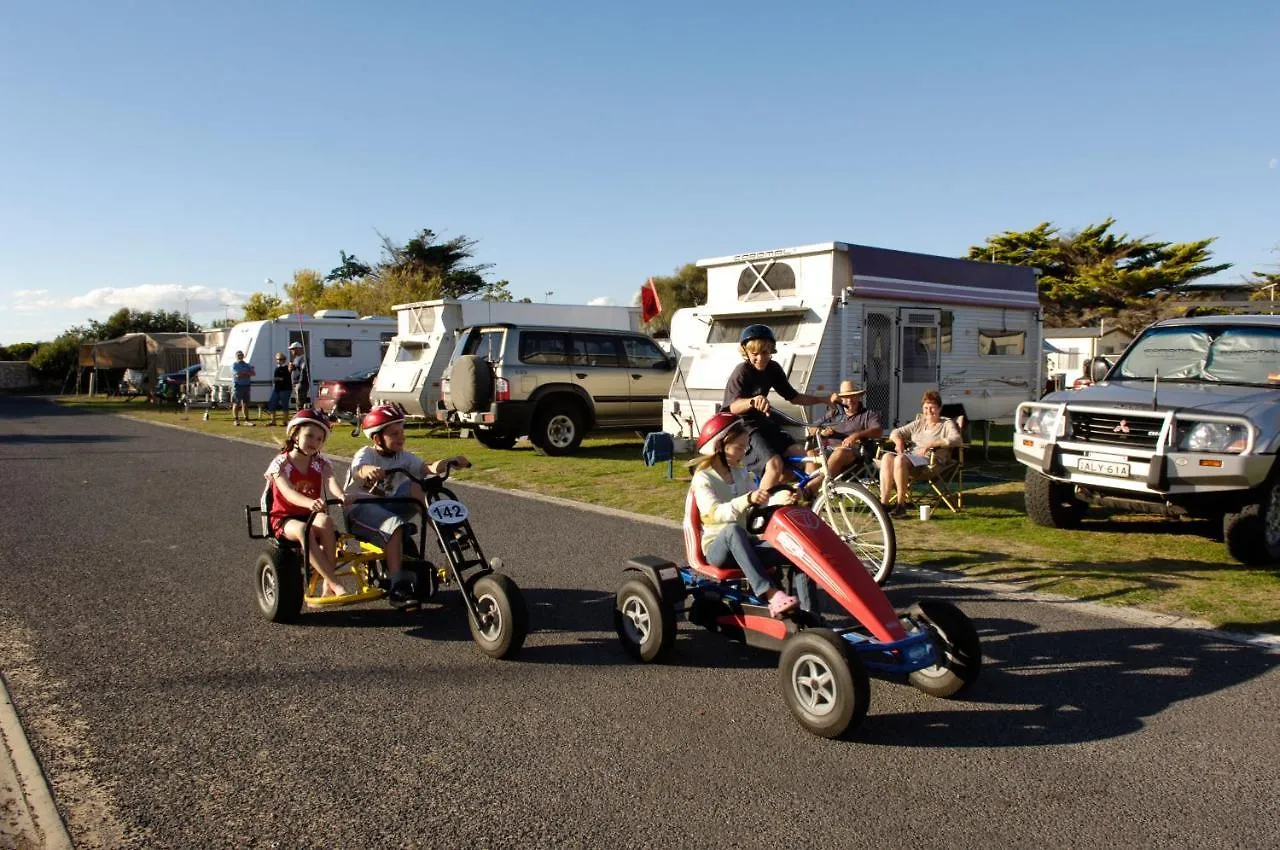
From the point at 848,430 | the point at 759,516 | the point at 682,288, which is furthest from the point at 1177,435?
the point at 682,288

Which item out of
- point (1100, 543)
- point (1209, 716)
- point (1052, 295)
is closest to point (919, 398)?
point (1100, 543)

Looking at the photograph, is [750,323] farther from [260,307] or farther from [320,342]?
[260,307]

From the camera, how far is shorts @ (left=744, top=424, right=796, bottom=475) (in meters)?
6.75

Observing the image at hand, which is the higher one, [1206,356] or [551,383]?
[1206,356]

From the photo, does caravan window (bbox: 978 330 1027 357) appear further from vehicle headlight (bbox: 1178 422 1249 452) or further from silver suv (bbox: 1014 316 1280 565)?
vehicle headlight (bbox: 1178 422 1249 452)

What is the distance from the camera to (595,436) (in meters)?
18.8

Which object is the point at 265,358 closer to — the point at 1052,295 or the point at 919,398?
the point at 919,398

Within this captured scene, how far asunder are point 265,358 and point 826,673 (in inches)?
1030

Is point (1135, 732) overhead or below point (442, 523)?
below

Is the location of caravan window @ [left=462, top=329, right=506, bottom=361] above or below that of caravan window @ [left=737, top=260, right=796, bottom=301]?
below

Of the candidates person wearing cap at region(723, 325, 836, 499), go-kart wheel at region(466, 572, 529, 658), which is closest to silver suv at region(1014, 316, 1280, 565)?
person wearing cap at region(723, 325, 836, 499)

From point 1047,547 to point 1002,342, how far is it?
23.2ft

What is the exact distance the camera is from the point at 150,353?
37.0 metres

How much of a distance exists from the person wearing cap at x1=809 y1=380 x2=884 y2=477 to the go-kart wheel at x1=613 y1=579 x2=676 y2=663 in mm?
2420
